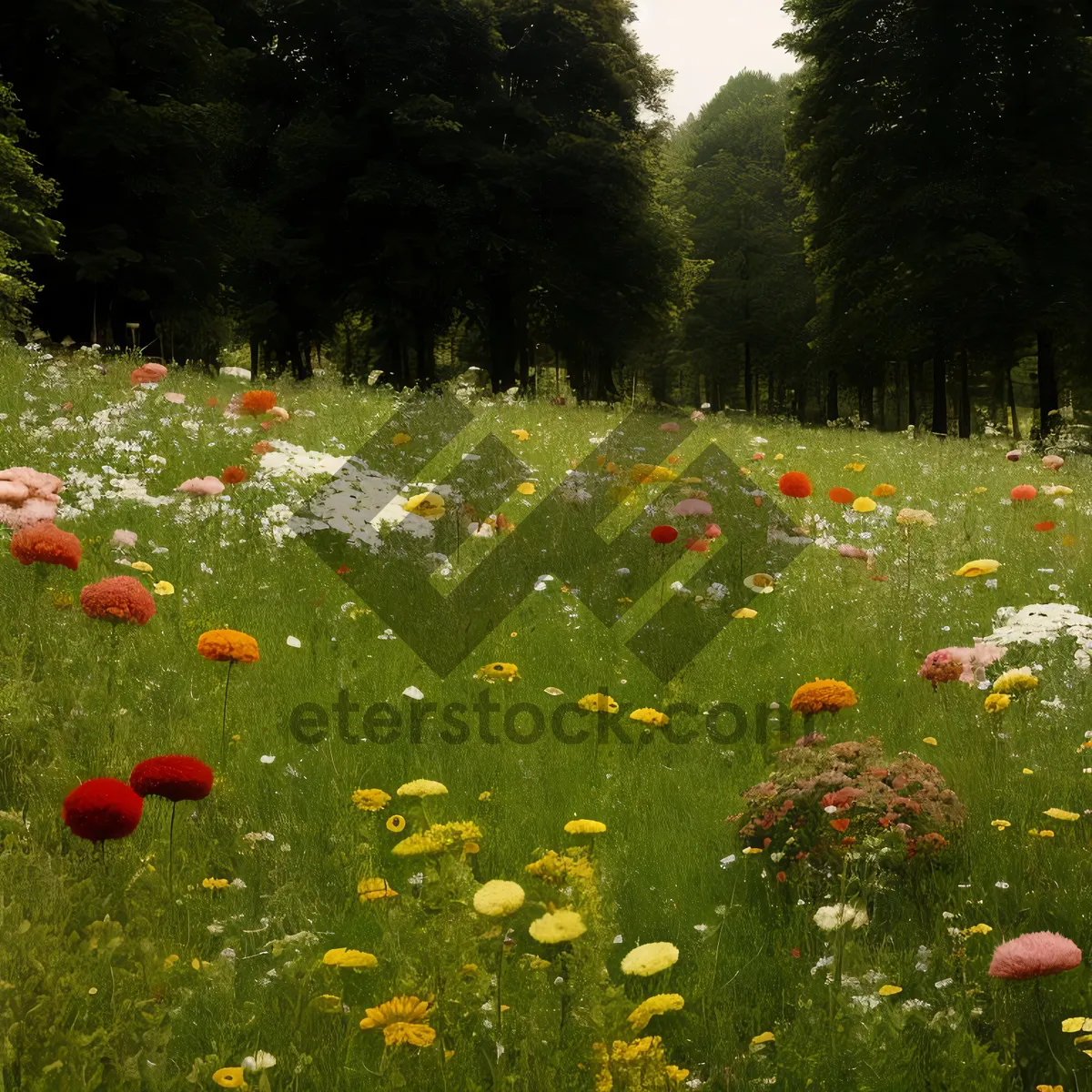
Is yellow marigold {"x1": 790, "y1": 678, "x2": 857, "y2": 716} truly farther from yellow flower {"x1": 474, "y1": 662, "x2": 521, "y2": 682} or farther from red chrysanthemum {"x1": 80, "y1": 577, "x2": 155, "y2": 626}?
red chrysanthemum {"x1": 80, "y1": 577, "x2": 155, "y2": 626}

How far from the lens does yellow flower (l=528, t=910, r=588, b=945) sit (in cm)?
219

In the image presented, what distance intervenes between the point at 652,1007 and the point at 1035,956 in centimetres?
92

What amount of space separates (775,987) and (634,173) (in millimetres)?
20949

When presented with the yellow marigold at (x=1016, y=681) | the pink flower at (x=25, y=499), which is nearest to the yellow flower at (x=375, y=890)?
the yellow marigold at (x=1016, y=681)

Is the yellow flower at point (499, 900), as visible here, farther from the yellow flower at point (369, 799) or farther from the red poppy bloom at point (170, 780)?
the yellow flower at point (369, 799)

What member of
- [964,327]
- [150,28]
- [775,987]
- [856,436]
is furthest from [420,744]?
[964,327]

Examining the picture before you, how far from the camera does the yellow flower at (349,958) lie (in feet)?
8.17

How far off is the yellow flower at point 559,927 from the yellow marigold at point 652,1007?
239 millimetres

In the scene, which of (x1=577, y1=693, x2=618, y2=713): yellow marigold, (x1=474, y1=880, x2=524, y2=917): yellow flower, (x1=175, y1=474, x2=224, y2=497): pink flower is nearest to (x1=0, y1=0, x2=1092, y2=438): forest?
(x1=175, y1=474, x2=224, y2=497): pink flower

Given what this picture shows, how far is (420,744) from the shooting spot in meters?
4.02

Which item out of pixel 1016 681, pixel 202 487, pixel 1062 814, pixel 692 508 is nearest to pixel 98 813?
pixel 1062 814

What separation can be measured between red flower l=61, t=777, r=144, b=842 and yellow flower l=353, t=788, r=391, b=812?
2.95 ft

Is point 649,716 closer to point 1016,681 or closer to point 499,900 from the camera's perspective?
point 1016,681

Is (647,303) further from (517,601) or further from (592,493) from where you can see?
(517,601)
